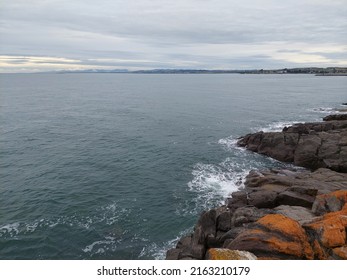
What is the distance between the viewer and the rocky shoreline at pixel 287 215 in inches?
598

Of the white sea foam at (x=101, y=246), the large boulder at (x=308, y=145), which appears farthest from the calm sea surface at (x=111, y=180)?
the large boulder at (x=308, y=145)

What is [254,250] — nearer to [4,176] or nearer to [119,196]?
[119,196]

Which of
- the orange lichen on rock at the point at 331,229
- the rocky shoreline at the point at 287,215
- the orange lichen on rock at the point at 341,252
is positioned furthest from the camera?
the rocky shoreline at the point at 287,215

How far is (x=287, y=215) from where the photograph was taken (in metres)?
22.0

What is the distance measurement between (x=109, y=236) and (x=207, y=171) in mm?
18436

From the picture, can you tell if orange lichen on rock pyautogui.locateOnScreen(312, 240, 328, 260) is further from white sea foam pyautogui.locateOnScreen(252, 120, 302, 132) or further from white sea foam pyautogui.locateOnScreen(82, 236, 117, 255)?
white sea foam pyautogui.locateOnScreen(252, 120, 302, 132)

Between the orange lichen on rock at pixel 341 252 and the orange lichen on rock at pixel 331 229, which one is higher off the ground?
the orange lichen on rock at pixel 331 229

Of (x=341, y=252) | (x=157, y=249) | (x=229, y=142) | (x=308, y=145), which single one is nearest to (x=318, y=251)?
(x=341, y=252)

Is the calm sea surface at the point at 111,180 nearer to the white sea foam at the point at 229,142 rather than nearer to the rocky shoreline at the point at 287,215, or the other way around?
the white sea foam at the point at 229,142

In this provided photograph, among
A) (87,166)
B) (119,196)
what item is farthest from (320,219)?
(87,166)

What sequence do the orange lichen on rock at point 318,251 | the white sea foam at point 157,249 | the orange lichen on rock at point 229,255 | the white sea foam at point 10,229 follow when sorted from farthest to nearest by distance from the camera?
the white sea foam at point 10,229 → the white sea foam at point 157,249 → the orange lichen on rock at point 318,251 → the orange lichen on rock at point 229,255

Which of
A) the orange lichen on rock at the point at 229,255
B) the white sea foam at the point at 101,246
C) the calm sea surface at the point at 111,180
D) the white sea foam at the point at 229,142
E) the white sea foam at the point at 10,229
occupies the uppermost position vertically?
the orange lichen on rock at the point at 229,255

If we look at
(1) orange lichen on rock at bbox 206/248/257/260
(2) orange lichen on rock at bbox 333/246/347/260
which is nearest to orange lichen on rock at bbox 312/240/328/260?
(2) orange lichen on rock at bbox 333/246/347/260

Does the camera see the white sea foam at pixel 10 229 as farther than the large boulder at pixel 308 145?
No
